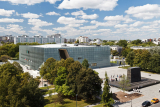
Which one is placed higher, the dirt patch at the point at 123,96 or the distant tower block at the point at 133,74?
the distant tower block at the point at 133,74

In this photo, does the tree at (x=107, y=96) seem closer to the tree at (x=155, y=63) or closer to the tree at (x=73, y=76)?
the tree at (x=73, y=76)

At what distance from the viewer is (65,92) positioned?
2545 centimetres

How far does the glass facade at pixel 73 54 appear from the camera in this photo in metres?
53.8

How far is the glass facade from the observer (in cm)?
5378

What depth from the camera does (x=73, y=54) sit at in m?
57.9

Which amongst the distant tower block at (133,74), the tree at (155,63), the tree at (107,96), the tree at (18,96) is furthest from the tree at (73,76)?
the tree at (155,63)

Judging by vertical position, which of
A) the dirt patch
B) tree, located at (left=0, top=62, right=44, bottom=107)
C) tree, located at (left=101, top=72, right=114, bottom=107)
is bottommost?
the dirt patch

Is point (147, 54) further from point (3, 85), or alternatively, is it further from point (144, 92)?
point (3, 85)

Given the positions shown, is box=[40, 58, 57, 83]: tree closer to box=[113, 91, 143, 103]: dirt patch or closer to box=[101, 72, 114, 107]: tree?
box=[101, 72, 114, 107]: tree

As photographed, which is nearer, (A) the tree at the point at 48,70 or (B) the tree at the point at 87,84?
(B) the tree at the point at 87,84

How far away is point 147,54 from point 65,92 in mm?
41186

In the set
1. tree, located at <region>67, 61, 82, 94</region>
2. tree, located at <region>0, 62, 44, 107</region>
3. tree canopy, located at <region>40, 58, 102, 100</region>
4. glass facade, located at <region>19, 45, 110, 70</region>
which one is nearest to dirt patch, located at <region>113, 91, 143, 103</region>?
tree canopy, located at <region>40, 58, 102, 100</region>

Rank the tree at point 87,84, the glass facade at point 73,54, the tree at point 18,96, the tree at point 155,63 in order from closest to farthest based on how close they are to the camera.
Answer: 1. the tree at point 18,96
2. the tree at point 87,84
3. the tree at point 155,63
4. the glass facade at point 73,54

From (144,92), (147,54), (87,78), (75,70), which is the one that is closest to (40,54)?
(75,70)
